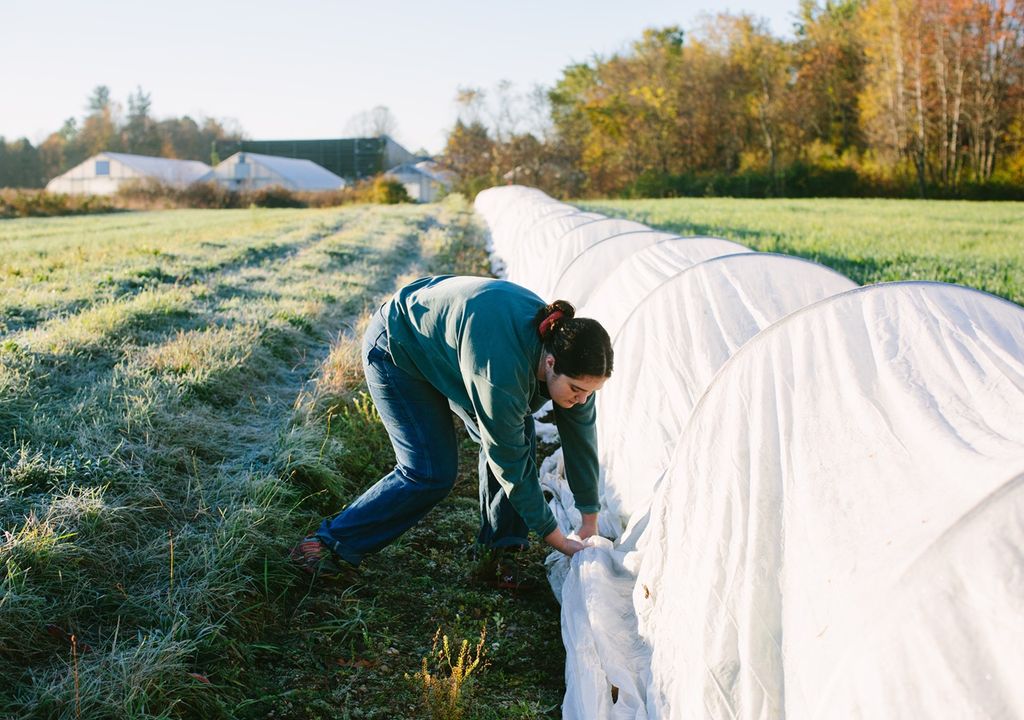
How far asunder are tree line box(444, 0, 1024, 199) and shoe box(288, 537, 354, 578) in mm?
34477

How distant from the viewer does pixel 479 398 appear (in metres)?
2.57

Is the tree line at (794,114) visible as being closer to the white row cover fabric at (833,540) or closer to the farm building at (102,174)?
the farm building at (102,174)

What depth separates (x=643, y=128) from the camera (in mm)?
42875

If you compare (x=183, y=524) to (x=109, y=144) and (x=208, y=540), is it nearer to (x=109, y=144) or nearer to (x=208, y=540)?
(x=208, y=540)

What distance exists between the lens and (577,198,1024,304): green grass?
9711 millimetres

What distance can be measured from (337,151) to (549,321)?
209 feet

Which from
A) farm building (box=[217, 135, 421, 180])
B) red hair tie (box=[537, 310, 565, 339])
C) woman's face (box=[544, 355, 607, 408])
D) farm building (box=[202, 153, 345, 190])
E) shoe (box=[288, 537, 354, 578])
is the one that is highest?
farm building (box=[217, 135, 421, 180])

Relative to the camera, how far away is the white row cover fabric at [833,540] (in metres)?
1.56

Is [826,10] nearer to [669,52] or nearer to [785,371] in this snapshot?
[669,52]

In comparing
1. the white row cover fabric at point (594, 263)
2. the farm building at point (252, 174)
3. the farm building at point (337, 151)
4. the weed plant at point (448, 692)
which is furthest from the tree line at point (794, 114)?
the weed plant at point (448, 692)

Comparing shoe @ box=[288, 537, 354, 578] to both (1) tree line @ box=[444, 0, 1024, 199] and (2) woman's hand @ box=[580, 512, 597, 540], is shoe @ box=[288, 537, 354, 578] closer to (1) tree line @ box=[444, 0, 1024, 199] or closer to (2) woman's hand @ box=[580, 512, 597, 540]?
(2) woman's hand @ box=[580, 512, 597, 540]

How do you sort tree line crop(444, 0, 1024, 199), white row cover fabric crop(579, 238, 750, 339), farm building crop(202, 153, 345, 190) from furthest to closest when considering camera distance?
farm building crop(202, 153, 345, 190) < tree line crop(444, 0, 1024, 199) < white row cover fabric crop(579, 238, 750, 339)

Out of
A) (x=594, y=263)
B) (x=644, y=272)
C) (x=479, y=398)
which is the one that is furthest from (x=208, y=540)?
(x=594, y=263)

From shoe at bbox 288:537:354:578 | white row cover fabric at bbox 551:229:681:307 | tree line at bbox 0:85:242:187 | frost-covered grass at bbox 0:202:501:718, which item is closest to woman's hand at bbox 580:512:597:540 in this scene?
shoe at bbox 288:537:354:578
